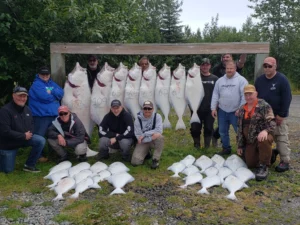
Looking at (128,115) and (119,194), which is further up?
(128,115)

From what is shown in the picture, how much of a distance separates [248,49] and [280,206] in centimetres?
277

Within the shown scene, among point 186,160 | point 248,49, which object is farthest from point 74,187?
point 248,49

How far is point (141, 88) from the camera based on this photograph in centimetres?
573

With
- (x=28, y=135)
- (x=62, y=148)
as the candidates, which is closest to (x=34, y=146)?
(x=28, y=135)

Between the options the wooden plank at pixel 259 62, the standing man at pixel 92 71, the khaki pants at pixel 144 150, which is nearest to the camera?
the khaki pants at pixel 144 150

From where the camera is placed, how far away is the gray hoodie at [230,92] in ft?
18.2

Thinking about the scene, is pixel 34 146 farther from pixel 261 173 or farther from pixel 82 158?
pixel 261 173

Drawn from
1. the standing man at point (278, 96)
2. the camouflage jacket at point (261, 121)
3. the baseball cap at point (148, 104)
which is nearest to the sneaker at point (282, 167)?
the standing man at point (278, 96)

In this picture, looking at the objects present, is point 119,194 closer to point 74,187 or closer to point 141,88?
point 74,187

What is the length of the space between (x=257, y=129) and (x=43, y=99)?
3540mm

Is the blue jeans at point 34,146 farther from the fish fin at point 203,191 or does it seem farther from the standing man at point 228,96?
the standing man at point 228,96

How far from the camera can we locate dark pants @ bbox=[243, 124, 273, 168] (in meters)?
5.03

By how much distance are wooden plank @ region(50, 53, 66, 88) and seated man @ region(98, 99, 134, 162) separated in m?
1.18

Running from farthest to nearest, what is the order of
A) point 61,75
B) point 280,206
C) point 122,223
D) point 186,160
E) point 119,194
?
point 61,75 < point 186,160 < point 119,194 < point 280,206 < point 122,223
